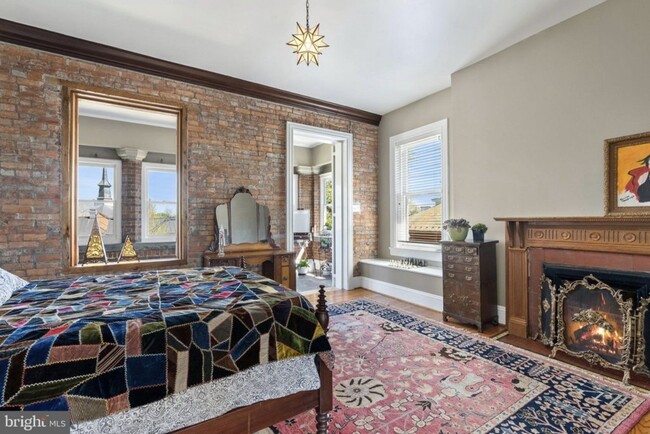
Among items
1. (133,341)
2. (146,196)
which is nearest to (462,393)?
(133,341)

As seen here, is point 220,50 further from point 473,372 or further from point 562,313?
point 562,313

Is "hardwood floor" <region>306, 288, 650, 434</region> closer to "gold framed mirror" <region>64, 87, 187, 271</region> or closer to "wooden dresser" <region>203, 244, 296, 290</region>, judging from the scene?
"wooden dresser" <region>203, 244, 296, 290</region>

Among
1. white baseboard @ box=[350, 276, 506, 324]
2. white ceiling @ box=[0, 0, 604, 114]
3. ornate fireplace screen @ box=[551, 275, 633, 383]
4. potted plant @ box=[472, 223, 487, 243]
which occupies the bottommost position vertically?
white baseboard @ box=[350, 276, 506, 324]

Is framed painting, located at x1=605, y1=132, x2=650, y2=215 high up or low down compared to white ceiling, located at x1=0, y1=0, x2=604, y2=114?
down

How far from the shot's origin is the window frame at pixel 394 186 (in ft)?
15.1

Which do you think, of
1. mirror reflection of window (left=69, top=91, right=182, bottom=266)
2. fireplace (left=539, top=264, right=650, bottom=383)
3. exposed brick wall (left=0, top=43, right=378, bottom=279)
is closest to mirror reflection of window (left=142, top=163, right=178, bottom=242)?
mirror reflection of window (left=69, top=91, right=182, bottom=266)

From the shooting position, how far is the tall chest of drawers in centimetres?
351

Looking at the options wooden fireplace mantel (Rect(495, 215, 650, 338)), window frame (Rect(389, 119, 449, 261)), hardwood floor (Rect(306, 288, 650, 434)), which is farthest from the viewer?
window frame (Rect(389, 119, 449, 261))

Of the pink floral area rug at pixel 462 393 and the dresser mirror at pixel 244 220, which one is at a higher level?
the dresser mirror at pixel 244 220

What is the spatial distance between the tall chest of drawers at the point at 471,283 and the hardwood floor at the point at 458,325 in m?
0.12

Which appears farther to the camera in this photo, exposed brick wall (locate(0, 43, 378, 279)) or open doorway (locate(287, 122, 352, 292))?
open doorway (locate(287, 122, 352, 292))

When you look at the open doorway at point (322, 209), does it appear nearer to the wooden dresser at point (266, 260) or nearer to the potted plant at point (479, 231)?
the wooden dresser at point (266, 260)

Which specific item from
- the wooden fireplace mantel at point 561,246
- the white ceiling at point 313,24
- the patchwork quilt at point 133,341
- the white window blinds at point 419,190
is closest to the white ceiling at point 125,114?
the white ceiling at point 313,24

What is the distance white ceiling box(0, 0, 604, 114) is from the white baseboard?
9.92 ft
